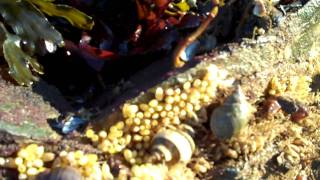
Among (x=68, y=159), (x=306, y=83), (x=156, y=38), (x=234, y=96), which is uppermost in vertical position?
(x=156, y=38)

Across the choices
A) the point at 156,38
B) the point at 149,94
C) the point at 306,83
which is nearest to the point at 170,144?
the point at 149,94

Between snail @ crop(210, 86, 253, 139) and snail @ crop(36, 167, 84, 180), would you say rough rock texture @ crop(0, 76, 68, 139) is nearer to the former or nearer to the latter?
snail @ crop(36, 167, 84, 180)

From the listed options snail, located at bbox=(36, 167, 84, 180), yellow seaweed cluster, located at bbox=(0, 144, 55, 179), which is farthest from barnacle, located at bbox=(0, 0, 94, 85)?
snail, located at bbox=(36, 167, 84, 180)

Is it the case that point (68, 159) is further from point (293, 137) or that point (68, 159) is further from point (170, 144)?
point (293, 137)

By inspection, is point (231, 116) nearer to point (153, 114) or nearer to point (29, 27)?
point (153, 114)

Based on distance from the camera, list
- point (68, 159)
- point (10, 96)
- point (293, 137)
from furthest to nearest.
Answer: point (293, 137), point (10, 96), point (68, 159)

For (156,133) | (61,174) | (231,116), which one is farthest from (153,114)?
(61,174)

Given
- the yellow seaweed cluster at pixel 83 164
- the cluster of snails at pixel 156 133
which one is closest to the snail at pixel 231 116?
the cluster of snails at pixel 156 133
